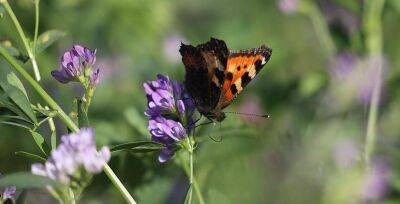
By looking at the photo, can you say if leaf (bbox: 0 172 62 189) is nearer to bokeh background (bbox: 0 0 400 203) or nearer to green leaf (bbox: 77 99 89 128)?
green leaf (bbox: 77 99 89 128)

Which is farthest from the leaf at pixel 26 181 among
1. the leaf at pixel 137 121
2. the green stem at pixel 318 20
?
the green stem at pixel 318 20

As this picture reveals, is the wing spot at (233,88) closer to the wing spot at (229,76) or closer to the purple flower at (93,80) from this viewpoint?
the wing spot at (229,76)

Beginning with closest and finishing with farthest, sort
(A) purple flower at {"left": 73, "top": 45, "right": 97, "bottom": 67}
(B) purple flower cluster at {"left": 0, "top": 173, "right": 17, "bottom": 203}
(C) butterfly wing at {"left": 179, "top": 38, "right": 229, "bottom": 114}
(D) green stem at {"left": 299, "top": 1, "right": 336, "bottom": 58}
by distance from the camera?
(B) purple flower cluster at {"left": 0, "top": 173, "right": 17, "bottom": 203} → (A) purple flower at {"left": 73, "top": 45, "right": 97, "bottom": 67} → (C) butterfly wing at {"left": 179, "top": 38, "right": 229, "bottom": 114} → (D) green stem at {"left": 299, "top": 1, "right": 336, "bottom": 58}

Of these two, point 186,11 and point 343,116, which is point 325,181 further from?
point 186,11

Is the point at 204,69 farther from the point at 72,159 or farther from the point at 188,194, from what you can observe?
the point at 72,159

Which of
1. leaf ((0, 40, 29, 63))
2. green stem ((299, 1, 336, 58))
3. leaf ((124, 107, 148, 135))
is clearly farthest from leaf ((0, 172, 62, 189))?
green stem ((299, 1, 336, 58))

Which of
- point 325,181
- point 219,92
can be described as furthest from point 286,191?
point 219,92

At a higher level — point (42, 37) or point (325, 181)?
point (42, 37)
